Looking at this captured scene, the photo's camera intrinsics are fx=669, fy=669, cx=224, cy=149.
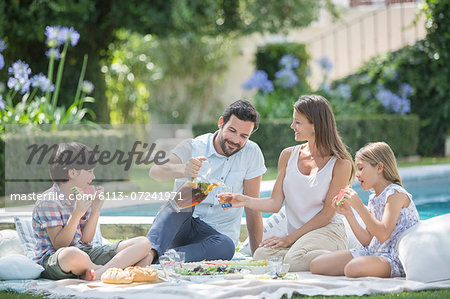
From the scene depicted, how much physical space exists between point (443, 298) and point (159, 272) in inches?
63.1

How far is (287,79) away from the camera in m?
12.5

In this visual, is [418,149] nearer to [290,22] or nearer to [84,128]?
[290,22]

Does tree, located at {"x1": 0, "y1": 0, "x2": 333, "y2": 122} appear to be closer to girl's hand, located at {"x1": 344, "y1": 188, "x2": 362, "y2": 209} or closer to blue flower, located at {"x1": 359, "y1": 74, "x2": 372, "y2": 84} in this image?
blue flower, located at {"x1": 359, "y1": 74, "x2": 372, "y2": 84}

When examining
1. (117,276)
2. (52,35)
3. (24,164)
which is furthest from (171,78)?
(117,276)

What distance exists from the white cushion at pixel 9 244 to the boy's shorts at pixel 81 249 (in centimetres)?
66

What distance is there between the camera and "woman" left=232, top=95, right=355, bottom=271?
14.0ft

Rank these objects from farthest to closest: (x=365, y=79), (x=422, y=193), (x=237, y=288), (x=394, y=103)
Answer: (x=365, y=79), (x=394, y=103), (x=422, y=193), (x=237, y=288)

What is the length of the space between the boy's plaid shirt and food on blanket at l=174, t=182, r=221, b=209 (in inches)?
23.3

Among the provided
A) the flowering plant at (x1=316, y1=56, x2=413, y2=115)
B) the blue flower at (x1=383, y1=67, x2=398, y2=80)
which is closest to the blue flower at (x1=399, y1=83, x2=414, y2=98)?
the flowering plant at (x1=316, y1=56, x2=413, y2=115)

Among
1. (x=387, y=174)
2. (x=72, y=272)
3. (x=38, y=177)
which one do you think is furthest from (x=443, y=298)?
(x=38, y=177)

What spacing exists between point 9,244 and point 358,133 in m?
7.14

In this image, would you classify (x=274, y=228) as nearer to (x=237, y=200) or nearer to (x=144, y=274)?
(x=237, y=200)

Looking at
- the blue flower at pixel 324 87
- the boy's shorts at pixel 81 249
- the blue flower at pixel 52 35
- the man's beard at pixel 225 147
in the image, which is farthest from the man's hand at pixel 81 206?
the blue flower at pixel 324 87
